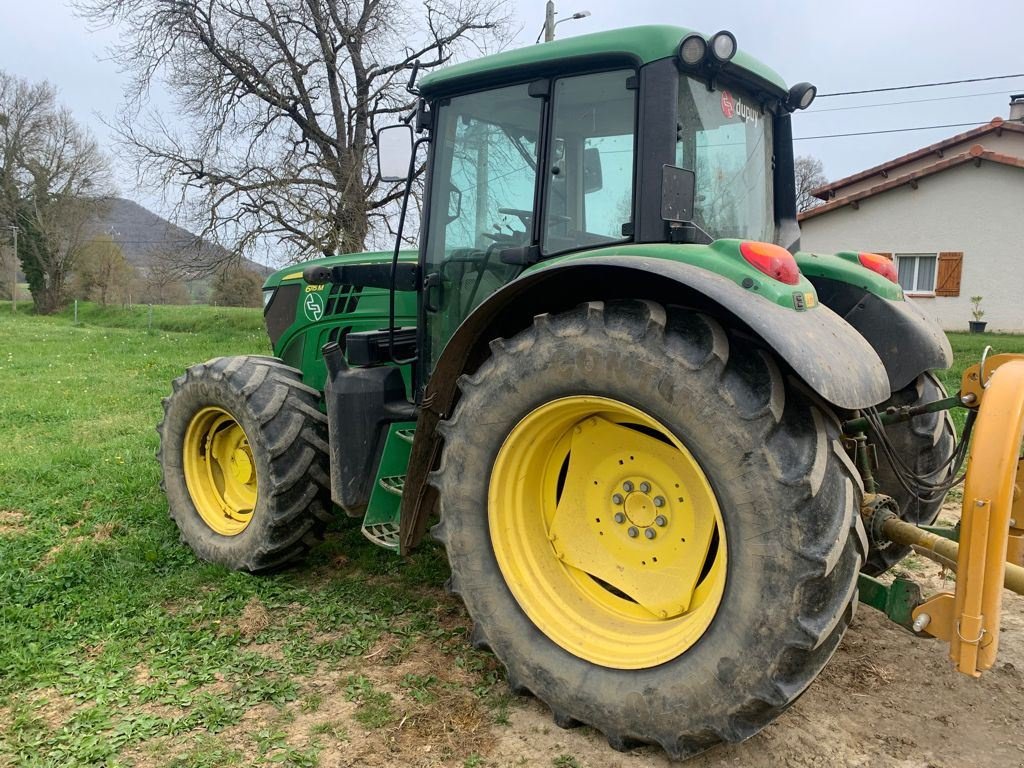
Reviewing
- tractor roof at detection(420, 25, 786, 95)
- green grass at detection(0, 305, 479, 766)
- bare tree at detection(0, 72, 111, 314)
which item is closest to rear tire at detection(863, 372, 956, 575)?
tractor roof at detection(420, 25, 786, 95)

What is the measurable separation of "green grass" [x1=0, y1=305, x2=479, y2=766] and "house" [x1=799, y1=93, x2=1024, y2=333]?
17.3 meters

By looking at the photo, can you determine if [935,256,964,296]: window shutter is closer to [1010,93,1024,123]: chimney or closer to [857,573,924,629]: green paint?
[1010,93,1024,123]: chimney

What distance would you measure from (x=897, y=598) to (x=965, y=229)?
18.4m

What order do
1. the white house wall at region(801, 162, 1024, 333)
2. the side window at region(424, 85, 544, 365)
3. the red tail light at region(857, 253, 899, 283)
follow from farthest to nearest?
the white house wall at region(801, 162, 1024, 333) → the red tail light at region(857, 253, 899, 283) → the side window at region(424, 85, 544, 365)

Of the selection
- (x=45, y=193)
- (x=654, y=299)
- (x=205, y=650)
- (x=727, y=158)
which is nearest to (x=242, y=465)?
(x=205, y=650)

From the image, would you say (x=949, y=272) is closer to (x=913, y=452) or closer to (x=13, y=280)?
(x=913, y=452)

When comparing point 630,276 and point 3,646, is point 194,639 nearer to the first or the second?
point 3,646

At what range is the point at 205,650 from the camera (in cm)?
305

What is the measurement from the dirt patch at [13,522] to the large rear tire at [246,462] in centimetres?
101

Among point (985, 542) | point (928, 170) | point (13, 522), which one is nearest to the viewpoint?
point (985, 542)

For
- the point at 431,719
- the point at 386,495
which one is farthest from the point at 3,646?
the point at 431,719

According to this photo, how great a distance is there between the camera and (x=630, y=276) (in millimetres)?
2488

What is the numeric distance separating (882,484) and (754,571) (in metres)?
1.47

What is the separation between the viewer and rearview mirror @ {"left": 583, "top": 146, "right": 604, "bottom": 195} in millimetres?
2826
